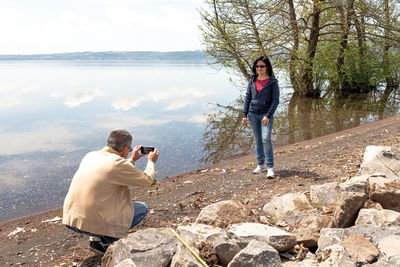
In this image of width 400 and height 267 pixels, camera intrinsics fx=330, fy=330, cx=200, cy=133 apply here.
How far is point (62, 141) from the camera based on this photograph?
503 inches

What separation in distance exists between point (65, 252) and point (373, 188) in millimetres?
3959

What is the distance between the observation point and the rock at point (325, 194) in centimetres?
446

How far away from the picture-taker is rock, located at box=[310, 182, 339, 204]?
4.46m

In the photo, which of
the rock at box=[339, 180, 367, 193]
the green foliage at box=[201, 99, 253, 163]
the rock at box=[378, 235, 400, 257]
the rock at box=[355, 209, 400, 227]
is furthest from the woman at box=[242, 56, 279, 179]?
the green foliage at box=[201, 99, 253, 163]

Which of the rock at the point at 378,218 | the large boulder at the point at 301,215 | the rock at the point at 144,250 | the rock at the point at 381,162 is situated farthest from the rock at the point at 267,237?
the rock at the point at 381,162

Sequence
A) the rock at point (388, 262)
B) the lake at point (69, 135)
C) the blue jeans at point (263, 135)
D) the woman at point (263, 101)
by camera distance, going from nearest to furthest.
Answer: the rock at point (388, 262)
the woman at point (263, 101)
the blue jeans at point (263, 135)
the lake at point (69, 135)

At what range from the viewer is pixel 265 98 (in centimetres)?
596

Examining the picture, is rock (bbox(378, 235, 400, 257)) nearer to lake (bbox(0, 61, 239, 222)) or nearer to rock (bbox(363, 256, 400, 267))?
rock (bbox(363, 256, 400, 267))

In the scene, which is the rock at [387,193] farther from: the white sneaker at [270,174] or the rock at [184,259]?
the rock at [184,259]

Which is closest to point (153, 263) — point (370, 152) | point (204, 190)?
Result: point (204, 190)

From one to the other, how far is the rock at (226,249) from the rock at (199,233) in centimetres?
21

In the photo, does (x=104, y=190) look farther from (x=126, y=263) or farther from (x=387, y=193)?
(x=387, y=193)

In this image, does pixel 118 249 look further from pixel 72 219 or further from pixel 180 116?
pixel 180 116

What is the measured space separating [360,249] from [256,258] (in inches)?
37.8
